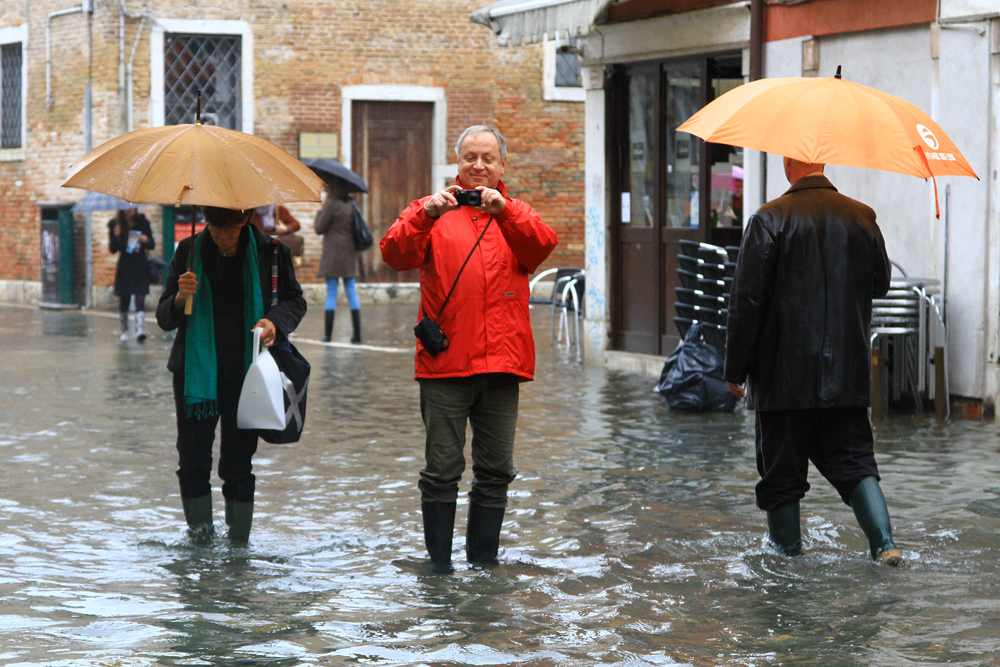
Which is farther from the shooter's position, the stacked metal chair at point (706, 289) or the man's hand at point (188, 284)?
the stacked metal chair at point (706, 289)

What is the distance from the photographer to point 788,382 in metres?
5.39

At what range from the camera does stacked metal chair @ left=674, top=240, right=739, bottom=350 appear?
10336 millimetres

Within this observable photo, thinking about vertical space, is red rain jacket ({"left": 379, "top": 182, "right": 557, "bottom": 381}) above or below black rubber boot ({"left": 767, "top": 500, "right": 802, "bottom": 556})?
above

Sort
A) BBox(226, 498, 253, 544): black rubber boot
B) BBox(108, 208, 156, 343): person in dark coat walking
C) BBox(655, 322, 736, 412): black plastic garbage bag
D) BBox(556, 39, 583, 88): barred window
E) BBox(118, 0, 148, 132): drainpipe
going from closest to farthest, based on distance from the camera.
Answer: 1. BBox(226, 498, 253, 544): black rubber boot
2. BBox(655, 322, 736, 412): black plastic garbage bag
3. BBox(108, 208, 156, 343): person in dark coat walking
4. BBox(118, 0, 148, 132): drainpipe
5. BBox(556, 39, 583, 88): barred window

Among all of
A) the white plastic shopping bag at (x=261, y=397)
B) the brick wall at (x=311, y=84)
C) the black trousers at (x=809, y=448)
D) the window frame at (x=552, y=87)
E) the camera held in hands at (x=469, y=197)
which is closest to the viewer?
the camera held in hands at (x=469, y=197)

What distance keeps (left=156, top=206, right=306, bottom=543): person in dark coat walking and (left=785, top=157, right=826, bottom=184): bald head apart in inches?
82.1

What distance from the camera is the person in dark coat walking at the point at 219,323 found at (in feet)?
18.6

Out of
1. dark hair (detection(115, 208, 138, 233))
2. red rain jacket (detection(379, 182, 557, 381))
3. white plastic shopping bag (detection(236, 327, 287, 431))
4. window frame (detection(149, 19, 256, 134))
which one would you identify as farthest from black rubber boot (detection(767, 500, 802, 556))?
window frame (detection(149, 19, 256, 134))

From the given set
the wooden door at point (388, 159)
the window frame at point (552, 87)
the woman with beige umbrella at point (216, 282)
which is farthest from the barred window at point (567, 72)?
the woman with beige umbrella at point (216, 282)

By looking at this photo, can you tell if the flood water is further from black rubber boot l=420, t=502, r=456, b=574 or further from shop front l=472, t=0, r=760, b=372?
shop front l=472, t=0, r=760, b=372

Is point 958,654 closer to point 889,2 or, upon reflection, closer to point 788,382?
point 788,382

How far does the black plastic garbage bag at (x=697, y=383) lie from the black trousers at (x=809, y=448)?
439 centimetres

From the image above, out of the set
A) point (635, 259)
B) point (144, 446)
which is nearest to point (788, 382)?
point (144, 446)

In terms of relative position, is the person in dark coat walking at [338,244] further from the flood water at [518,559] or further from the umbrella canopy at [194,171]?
the umbrella canopy at [194,171]
